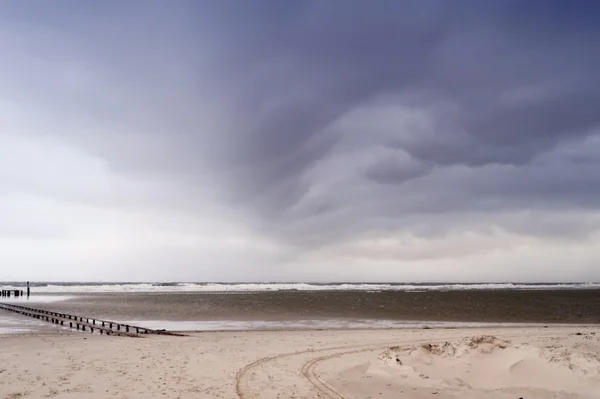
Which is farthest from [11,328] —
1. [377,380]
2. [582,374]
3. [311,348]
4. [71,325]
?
[582,374]

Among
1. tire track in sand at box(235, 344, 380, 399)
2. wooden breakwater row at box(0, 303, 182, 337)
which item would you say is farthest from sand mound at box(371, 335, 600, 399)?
wooden breakwater row at box(0, 303, 182, 337)

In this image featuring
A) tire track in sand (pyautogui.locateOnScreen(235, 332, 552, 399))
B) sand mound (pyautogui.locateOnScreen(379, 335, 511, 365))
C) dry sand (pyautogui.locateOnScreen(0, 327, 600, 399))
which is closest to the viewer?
dry sand (pyautogui.locateOnScreen(0, 327, 600, 399))

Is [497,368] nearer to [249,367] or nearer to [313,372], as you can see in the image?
[313,372]

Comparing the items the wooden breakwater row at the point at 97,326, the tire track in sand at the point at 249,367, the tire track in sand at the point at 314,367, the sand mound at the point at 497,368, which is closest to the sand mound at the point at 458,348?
the sand mound at the point at 497,368

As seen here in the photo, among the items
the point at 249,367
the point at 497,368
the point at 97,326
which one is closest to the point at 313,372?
the point at 249,367

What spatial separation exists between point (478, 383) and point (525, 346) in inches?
93.3

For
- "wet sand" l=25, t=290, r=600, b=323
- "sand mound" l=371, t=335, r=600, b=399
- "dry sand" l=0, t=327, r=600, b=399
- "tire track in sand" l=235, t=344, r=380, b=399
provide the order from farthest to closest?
"wet sand" l=25, t=290, r=600, b=323, "tire track in sand" l=235, t=344, r=380, b=399, "dry sand" l=0, t=327, r=600, b=399, "sand mound" l=371, t=335, r=600, b=399

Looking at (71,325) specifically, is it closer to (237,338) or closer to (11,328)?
(11,328)

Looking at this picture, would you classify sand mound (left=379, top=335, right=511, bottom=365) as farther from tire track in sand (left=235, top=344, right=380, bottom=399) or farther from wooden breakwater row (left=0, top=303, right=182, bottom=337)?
wooden breakwater row (left=0, top=303, right=182, bottom=337)

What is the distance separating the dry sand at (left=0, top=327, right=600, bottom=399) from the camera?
12.7 metres

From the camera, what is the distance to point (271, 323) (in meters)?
38.2

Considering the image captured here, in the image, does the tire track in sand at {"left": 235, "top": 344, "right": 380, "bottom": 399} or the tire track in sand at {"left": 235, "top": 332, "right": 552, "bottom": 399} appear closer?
the tire track in sand at {"left": 235, "top": 332, "right": 552, "bottom": 399}

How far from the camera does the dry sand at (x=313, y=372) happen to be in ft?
41.6

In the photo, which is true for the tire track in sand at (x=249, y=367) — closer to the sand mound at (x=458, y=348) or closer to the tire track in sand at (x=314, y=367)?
the tire track in sand at (x=314, y=367)
